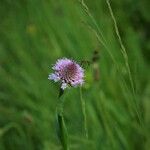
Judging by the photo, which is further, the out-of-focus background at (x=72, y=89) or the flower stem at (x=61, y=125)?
the out-of-focus background at (x=72, y=89)

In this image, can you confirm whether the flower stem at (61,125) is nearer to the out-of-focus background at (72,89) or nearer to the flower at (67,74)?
the flower at (67,74)

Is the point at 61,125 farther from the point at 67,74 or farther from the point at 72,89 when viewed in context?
the point at 72,89

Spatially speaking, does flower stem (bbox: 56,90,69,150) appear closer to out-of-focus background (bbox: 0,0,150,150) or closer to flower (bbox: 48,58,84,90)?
flower (bbox: 48,58,84,90)

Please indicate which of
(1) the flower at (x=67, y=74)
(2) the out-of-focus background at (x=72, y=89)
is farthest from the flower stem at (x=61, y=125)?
(2) the out-of-focus background at (x=72, y=89)

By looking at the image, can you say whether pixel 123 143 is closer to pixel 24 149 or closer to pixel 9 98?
pixel 24 149

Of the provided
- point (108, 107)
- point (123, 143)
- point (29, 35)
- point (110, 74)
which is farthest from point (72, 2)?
point (123, 143)

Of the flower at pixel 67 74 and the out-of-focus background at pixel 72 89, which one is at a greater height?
the out-of-focus background at pixel 72 89
